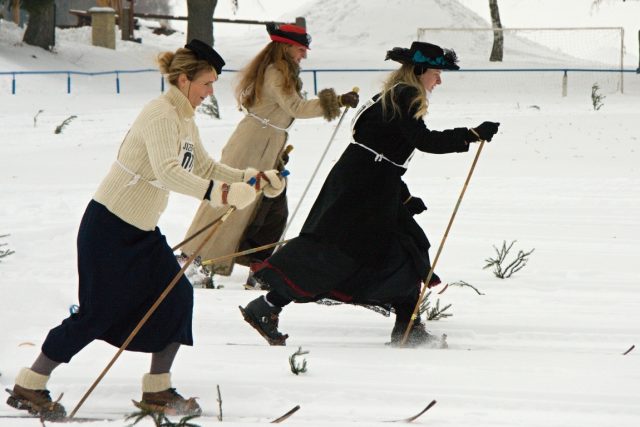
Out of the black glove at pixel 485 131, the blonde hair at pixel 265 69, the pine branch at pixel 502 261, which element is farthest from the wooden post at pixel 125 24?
the black glove at pixel 485 131

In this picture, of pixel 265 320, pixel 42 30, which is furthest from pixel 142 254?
pixel 42 30

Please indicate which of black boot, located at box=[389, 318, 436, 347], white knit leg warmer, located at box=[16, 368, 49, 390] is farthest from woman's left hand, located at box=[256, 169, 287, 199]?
black boot, located at box=[389, 318, 436, 347]

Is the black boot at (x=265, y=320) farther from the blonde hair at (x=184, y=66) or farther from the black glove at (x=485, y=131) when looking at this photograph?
the blonde hair at (x=184, y=66)

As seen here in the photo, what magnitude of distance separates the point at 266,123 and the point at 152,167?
314 cm

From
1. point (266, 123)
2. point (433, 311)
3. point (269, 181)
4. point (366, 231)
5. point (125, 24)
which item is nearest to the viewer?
point (269, 181)

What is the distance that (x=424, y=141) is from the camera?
5691 mm

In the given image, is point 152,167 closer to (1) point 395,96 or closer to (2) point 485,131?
(1) point 395,96

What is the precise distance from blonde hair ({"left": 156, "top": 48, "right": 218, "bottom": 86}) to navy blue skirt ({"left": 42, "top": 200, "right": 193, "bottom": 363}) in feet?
1.97

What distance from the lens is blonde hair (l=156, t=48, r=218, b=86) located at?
184 inches

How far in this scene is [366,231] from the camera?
229 inches

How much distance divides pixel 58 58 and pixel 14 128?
10707mm

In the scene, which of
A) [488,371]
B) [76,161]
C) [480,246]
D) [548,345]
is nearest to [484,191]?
[480,246]

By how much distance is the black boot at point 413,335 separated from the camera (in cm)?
593

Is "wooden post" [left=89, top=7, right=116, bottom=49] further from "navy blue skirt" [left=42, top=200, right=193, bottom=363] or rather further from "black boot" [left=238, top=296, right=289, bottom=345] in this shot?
"navy blue skirt" [left=42, top=200, right=193, bottom=363]
